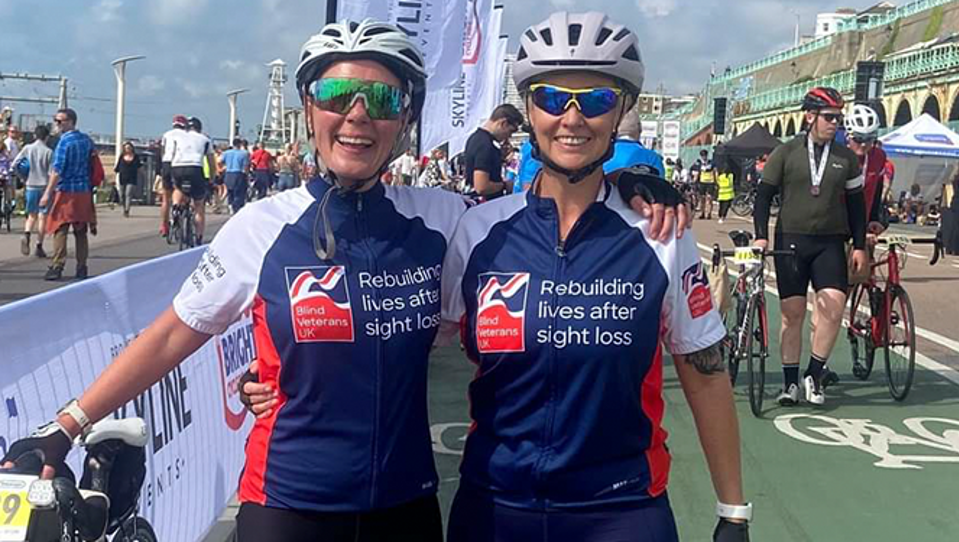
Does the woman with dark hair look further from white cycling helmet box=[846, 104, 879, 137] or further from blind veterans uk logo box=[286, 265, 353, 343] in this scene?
blind veterans uk logo box=[286, 265, 353, 343]

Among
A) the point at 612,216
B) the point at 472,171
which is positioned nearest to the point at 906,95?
the point at 472,171

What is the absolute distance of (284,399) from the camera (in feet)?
8.16

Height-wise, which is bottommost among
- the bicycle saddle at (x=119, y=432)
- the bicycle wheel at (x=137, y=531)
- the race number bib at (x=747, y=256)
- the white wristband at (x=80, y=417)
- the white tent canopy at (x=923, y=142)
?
the bicycle wheel at (x=137, y=531)

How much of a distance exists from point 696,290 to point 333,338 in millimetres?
874

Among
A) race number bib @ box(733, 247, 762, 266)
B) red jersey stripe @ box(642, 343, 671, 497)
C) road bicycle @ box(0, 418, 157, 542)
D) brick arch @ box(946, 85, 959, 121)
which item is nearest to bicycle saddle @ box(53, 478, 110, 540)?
road bicycle @ box(0, 418, 157, 542)

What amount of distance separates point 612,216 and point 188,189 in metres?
14.6

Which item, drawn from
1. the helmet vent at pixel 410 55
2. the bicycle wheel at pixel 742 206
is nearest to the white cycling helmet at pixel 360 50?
the helmet vent at pixel 410 55

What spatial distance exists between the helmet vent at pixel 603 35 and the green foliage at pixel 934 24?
61.9 meters

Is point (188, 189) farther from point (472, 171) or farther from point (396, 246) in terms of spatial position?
point (396, 246)

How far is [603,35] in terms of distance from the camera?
256 cm

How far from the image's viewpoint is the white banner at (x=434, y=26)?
9.32m

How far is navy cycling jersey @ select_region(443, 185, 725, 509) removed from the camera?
2.39 metres

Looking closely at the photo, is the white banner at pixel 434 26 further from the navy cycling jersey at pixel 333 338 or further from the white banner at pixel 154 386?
the navy cycling jersey at pixel 333 338

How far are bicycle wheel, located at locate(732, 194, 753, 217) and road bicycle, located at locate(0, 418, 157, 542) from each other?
35.0 meters
